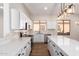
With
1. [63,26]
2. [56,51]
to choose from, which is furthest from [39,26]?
[56,51]

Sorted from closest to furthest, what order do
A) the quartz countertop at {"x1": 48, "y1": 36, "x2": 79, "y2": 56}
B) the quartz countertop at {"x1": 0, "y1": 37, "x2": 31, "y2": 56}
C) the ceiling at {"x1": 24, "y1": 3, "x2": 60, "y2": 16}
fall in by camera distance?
the quartz countertop at {"x1": 0, "y1": 37, "x2": 31, "y2": 56} → the quartz countertop at {"x1": 48, "y1": 36, "x2": 79, "y2": 56} → the ceiling at {"x1": 24, "y1": 3, "x2": 60, "y2": 16}

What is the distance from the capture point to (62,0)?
1.04 metres

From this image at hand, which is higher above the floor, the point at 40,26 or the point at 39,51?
the point at 40,26

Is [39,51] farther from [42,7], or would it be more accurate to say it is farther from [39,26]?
[39,26]

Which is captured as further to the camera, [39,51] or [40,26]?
[40,26]

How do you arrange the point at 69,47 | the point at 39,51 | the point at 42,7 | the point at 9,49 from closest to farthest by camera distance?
the point at 9,49, the point at 69,47, the point at 39,51, the point at 42,7

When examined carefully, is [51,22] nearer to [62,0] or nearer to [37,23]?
[37,23]

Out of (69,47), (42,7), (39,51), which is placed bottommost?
(39,51)

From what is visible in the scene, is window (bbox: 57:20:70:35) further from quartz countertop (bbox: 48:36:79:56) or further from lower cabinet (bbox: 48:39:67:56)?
quartz countertop (bbox: 48:36:79:56)

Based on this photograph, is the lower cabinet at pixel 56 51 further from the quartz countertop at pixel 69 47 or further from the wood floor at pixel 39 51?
the wood floor at pixel 39 51

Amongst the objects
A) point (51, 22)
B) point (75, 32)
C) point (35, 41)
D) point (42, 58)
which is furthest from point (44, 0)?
point (51, 22)

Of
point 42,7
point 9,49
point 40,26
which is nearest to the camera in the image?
point 9,49

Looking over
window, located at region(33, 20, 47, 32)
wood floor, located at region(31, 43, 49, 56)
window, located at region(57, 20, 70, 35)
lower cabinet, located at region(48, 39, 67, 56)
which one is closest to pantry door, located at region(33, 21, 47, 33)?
window, located at region(33, 20, 47, 32)

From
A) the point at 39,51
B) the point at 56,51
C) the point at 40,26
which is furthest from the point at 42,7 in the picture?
the point at 40,26
